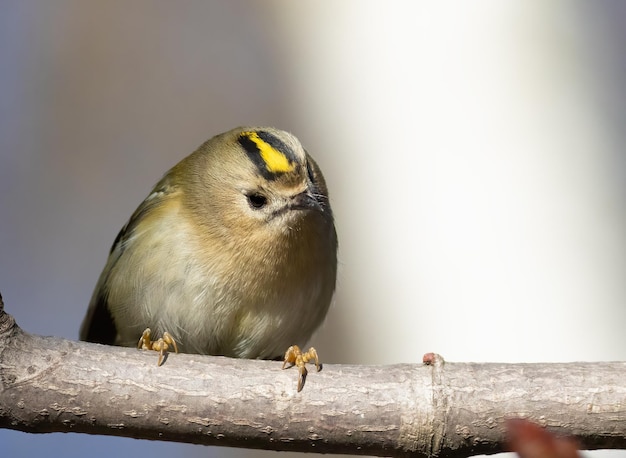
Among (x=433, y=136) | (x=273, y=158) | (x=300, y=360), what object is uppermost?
(x=433, y=136)

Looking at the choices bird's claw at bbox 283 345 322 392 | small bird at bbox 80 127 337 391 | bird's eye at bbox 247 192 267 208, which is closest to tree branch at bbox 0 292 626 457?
bird's claw at bbox 283 345 322 392

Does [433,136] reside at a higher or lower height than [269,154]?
higher

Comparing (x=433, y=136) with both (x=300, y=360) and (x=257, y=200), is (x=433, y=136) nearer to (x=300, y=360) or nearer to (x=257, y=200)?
(x=257, y=200)

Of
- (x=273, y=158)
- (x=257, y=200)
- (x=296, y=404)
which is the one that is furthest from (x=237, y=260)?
(x=296, y=404)

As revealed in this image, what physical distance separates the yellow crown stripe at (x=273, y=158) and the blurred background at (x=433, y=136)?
53.3 inches

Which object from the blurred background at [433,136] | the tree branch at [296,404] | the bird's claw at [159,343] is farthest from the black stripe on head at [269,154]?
the blurred background at [433,136]

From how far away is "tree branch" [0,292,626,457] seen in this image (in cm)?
197

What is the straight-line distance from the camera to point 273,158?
2699mm

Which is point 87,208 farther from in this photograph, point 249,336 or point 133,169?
point 249,336

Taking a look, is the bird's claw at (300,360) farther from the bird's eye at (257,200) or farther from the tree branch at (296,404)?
the bird's eye at (257,200)

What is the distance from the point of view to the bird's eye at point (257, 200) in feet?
8.82

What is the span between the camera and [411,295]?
169 inches

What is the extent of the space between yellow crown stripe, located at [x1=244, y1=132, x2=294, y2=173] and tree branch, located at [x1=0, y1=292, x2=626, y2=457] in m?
0.79

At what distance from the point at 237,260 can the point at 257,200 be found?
0.66ft
